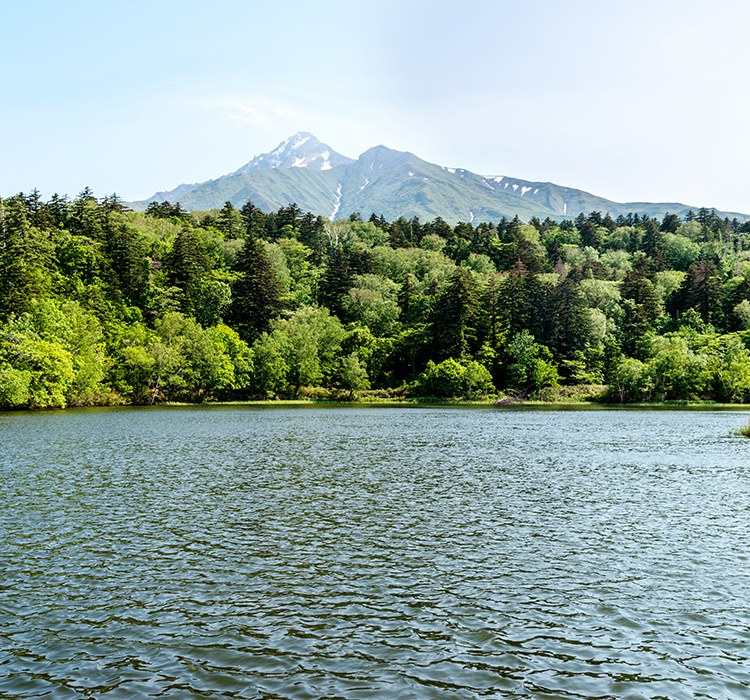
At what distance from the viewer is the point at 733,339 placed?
105 m

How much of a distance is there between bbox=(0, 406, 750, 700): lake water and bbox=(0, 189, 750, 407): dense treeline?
201 ft

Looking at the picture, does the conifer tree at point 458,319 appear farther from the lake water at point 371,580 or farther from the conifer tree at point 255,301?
the lake water at point 371,580

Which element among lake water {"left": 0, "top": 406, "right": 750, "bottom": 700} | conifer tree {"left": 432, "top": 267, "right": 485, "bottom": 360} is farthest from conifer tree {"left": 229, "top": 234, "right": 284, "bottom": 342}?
lake water {"left": 0, "top": 406, "right": 750, "bottom": 700}

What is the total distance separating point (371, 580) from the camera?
52.1 ft

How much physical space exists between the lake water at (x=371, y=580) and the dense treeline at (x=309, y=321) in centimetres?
6126

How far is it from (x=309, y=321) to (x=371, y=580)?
104434 mm

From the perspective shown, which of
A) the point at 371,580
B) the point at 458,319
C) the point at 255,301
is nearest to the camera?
the point at 371,580

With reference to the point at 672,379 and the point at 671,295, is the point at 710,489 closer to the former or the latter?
the point at 672,379

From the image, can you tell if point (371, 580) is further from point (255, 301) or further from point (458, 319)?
point (255, 301)

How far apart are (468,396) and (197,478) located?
8457 cm

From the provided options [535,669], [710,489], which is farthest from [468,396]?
[535,669]

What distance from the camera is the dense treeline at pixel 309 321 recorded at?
300ft

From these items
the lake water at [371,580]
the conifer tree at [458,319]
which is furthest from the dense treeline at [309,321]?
the lake water at [371,580]

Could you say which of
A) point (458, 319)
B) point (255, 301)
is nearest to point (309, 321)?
point (255, 301)
